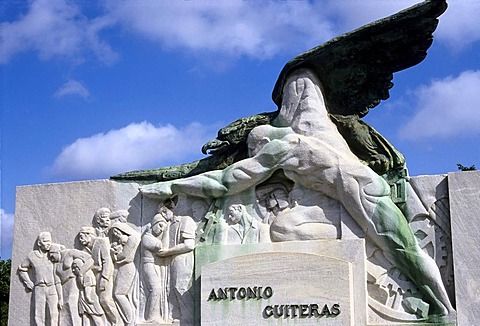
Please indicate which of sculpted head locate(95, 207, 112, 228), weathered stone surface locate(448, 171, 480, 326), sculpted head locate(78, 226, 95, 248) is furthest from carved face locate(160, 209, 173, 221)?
weathered stone surface locate(448, 171, 480, 326)

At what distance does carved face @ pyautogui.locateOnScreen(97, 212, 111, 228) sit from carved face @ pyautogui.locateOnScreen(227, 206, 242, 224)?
4.58 ft

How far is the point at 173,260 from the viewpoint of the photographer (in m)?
7.89

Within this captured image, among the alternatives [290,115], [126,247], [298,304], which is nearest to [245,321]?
[298,304]

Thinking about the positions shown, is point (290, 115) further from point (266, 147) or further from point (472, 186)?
point (472, 186)

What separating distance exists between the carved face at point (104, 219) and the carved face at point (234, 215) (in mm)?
1395

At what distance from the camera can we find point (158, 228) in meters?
7.99

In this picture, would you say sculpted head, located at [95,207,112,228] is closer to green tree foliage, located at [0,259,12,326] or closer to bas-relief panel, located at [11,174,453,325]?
bas-relief panel, located at [11,174,453,325]

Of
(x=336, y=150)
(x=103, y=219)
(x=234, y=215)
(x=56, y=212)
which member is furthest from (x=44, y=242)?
(x=336, y=150)

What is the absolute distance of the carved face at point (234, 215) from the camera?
7.73m

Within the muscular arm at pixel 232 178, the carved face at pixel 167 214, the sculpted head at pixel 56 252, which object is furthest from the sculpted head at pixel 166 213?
the sculpted head at pixel 56 252

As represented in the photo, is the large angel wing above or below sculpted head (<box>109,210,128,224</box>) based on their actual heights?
above

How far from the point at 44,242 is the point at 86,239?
0.53 meters

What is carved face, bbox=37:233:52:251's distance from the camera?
27.8 feet

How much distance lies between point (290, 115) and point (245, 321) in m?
2.11
